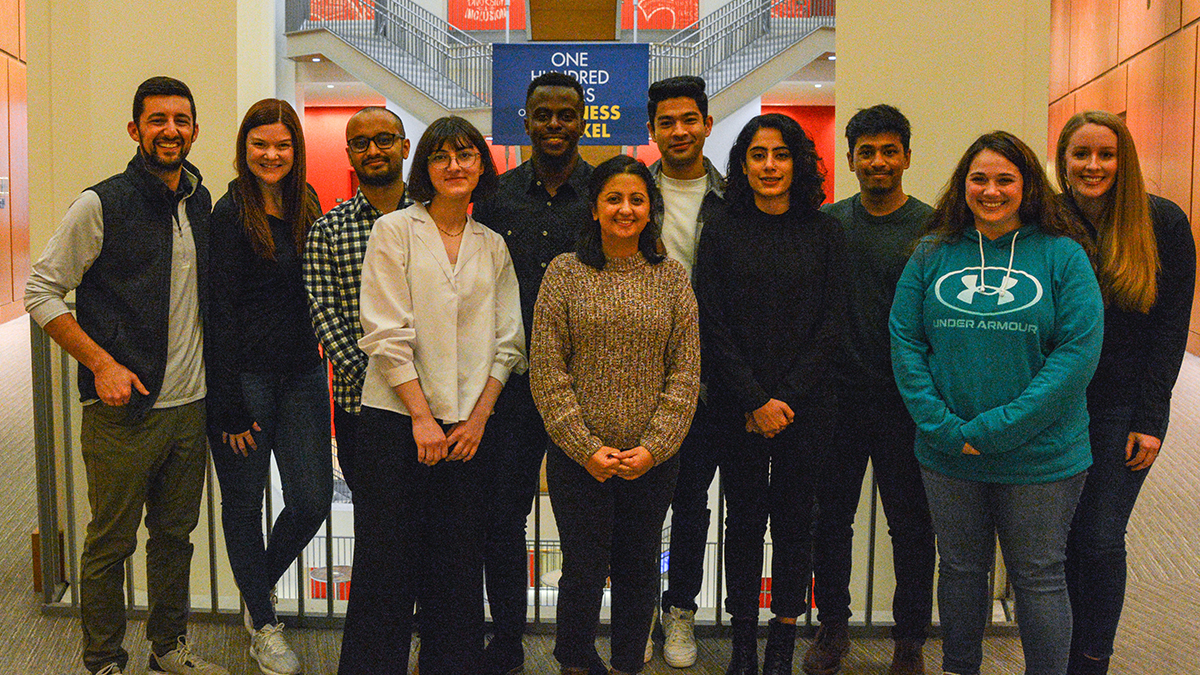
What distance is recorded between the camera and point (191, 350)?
9.38ft

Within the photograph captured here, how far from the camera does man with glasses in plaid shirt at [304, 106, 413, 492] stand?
9.01 feet

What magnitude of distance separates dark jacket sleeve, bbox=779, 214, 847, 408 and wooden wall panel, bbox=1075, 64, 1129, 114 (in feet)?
34.4

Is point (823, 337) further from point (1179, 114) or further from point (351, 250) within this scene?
point (1179, 114)

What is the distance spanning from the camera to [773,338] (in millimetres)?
2709

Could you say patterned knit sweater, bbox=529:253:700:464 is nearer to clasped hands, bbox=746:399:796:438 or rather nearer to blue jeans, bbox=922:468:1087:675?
clasped hands, bbox=746:399:796:438

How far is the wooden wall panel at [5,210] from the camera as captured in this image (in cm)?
1248

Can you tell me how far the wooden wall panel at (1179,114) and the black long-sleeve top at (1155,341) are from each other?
8.18 metres

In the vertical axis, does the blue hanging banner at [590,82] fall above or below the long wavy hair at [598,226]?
above

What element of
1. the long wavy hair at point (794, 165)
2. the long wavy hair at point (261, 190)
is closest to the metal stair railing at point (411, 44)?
the long wavy hair at point (261, 190)

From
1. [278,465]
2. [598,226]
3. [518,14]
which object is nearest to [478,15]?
[518,14]

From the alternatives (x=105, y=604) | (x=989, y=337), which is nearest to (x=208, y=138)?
(x=105, y=604)

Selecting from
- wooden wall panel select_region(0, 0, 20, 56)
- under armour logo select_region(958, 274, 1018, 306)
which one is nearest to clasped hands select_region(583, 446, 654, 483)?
under armour logo select_region(958, 274, 1018, 306)

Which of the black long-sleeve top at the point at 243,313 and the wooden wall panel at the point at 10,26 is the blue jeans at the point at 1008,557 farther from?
the wooden wall panel at the point at 10,26

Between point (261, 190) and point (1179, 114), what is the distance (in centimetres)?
1007
